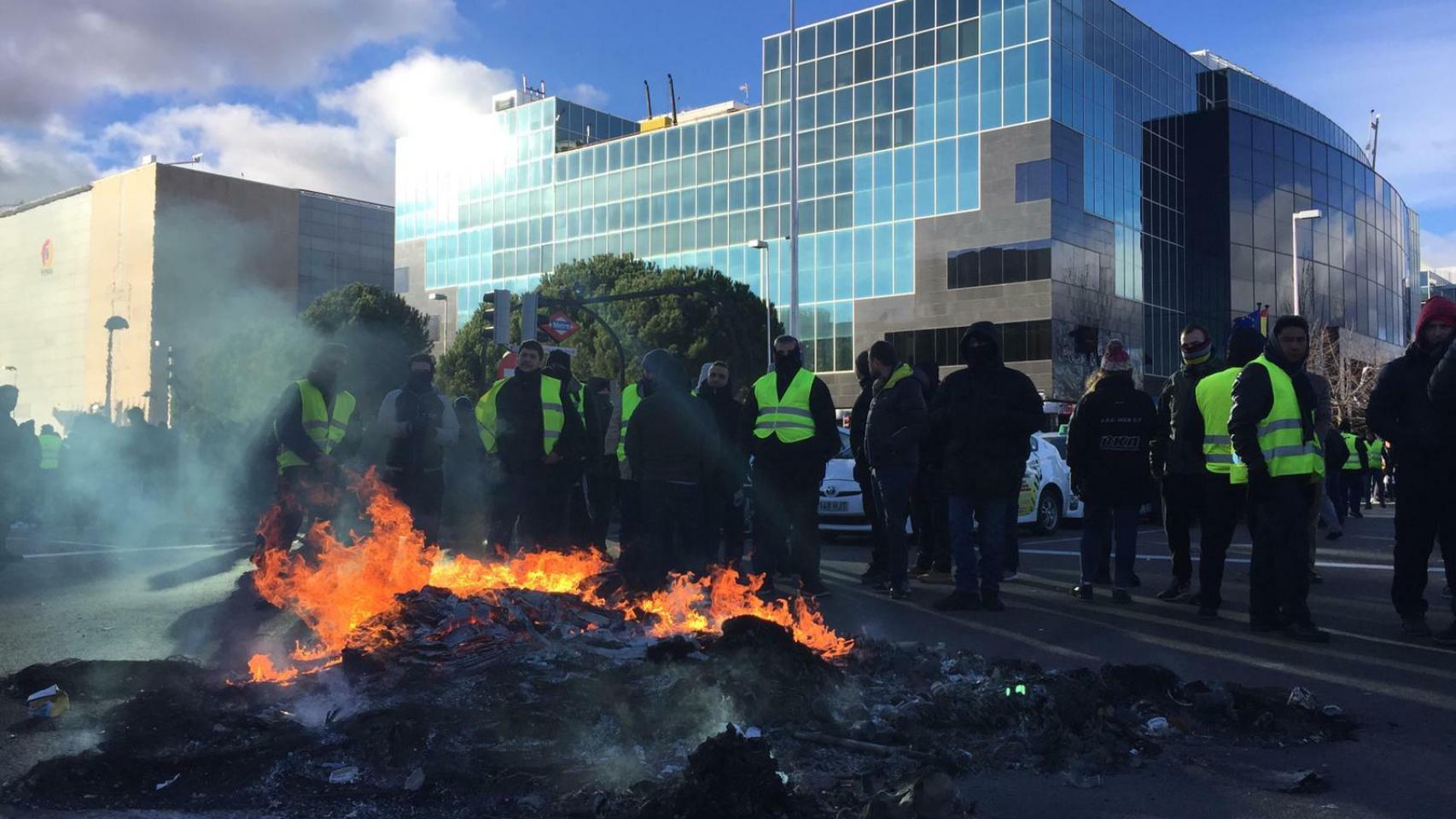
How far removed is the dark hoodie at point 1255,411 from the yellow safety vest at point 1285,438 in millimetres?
28

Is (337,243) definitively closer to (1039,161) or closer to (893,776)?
(1039,161)

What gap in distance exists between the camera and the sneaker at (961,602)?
8.73 m

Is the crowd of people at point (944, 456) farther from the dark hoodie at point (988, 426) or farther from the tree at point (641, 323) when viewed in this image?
the tree at point (641, 323)

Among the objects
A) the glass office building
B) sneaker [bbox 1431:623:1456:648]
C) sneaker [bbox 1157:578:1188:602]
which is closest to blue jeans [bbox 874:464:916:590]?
sneaker [bbox 1157:578:1188:602]

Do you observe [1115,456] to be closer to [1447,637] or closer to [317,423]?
[1447,637]

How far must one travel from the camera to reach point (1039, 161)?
154 ft

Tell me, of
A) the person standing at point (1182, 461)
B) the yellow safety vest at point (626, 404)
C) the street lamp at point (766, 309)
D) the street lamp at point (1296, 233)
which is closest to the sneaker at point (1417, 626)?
the person standing at point (1182, 461)

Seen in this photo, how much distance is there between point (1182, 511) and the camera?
31.1ft

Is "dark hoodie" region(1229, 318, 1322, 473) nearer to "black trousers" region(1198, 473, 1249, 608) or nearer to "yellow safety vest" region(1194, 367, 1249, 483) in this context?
"yellow safety vest" region(1194, 367, 1249, 483)

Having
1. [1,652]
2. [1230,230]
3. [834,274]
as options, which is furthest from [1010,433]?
[1230,230]

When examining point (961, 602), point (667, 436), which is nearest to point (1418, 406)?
point (961, 602)

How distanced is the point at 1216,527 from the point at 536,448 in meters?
5.13

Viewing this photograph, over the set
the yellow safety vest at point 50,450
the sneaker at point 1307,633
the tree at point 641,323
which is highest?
the tree at point 641,323

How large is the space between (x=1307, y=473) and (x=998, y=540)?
2.21 metres
